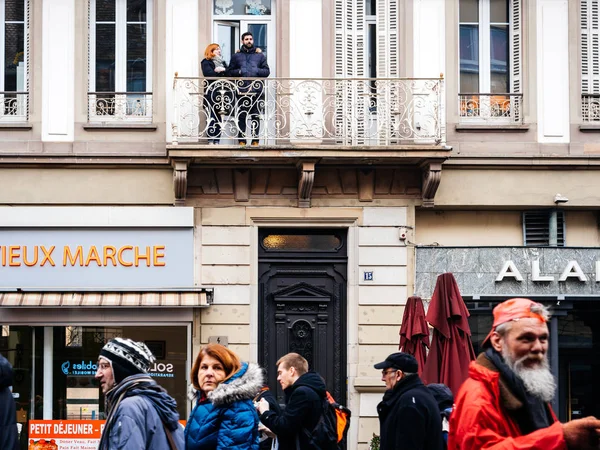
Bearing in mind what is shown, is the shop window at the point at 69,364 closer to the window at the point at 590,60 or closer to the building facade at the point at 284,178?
the building facade at the point at 284,178

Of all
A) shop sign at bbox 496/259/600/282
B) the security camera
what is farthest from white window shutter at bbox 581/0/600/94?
shop sign at bbox 496/259/600/282

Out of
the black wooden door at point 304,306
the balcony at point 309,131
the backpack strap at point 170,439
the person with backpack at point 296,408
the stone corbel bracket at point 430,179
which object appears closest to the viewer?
the backpack strap at point 170,439

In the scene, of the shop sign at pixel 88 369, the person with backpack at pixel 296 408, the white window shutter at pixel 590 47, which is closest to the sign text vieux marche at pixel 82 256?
the shop sign at pixel 88 369

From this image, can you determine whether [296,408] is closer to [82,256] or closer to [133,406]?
[133,406]

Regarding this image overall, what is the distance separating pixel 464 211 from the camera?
15.9m

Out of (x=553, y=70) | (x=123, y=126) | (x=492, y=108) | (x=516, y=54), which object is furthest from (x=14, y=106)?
(x=553, y=70)

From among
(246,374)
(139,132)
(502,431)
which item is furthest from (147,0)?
(502,431)

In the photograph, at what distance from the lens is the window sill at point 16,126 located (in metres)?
15.4

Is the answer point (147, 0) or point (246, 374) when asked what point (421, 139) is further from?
point (246, 374)

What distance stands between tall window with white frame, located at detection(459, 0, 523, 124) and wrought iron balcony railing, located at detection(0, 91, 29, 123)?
6.29 meters

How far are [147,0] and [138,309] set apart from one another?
4531 millimetres

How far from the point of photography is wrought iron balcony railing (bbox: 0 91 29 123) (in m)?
15.6

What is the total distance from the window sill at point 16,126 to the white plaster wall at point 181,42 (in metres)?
2.00

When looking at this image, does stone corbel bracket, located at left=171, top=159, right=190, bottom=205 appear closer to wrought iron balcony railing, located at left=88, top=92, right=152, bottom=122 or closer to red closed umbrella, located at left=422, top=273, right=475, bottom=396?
wrought iron balcony railing, located at left=88, top=92, right=152, bottom=122
